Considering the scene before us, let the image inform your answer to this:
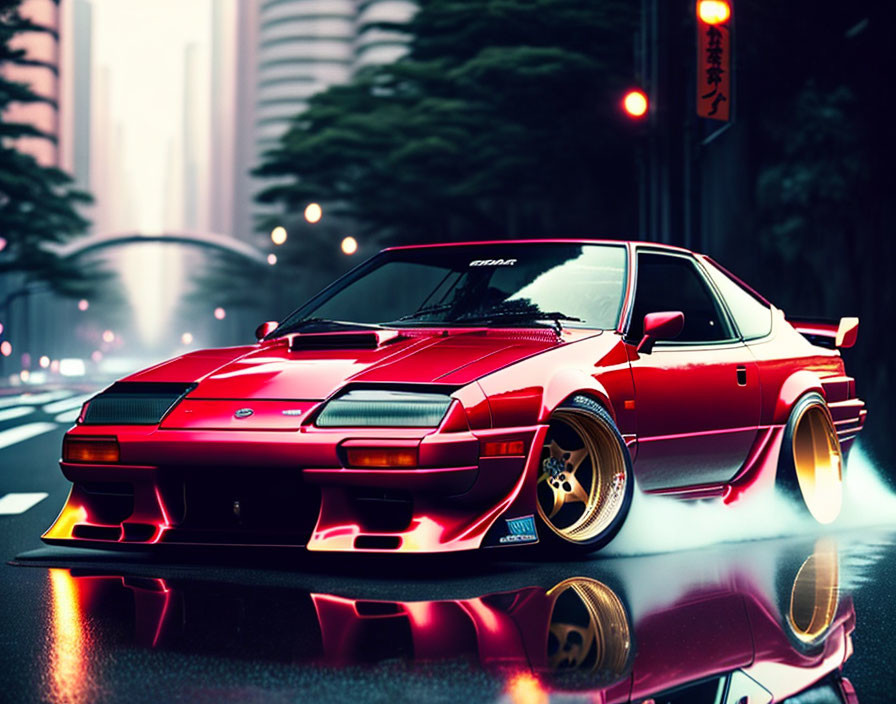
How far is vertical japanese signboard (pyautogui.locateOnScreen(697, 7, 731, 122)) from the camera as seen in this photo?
1681 centimetres

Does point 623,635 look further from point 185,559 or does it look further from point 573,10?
point 573,10

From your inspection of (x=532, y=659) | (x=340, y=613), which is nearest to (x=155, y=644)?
(x=340, y=613)

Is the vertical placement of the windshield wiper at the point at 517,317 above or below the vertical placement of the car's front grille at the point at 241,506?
above

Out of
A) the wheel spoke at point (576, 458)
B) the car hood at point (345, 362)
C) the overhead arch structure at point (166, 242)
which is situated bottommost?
the wheel spoke at point (576, 458)

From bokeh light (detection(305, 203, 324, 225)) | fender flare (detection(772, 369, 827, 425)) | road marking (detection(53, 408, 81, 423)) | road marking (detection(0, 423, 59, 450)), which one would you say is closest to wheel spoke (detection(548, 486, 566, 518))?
fender flare (detection(772, 369, 827, 425))

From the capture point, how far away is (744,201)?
77.6ft

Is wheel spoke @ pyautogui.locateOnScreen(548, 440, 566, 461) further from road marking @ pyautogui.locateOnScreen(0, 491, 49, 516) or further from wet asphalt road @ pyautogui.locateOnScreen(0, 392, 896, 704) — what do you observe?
road marking @ pyautogui.locateOnScreen(0, 491, 49, 516)

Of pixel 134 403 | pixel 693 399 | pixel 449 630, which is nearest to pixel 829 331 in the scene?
pixel 693 399

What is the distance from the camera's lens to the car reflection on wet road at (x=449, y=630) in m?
3.52

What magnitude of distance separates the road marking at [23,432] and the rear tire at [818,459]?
8808 millimetres

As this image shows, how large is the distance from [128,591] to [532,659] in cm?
166

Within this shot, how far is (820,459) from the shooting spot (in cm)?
702

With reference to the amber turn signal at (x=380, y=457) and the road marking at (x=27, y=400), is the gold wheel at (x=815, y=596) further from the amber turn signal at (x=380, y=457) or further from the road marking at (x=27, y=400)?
the road marking at (x=27, y=400)

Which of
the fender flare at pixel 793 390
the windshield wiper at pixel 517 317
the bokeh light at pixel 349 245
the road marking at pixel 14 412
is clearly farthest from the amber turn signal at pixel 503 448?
the bokeh light at pixel 349 245
